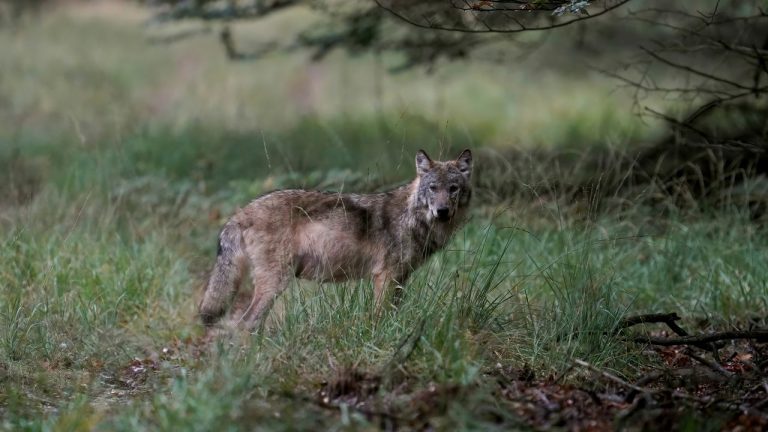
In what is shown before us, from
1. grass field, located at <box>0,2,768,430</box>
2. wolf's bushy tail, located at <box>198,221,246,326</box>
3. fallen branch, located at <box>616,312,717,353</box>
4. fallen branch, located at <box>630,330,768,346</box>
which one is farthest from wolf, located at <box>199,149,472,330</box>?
fallen branch, located at <box>630,330,768,346</box>

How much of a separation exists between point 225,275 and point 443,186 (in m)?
1.77

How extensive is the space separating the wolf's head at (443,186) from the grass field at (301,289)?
0.20 m

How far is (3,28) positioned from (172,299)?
43.6 feet

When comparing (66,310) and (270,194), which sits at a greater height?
(270,194)

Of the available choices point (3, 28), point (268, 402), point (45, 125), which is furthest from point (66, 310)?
point (3, 28)

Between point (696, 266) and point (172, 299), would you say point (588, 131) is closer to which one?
point (696, 266)

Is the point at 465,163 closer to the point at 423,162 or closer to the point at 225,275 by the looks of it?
the point at 423,162

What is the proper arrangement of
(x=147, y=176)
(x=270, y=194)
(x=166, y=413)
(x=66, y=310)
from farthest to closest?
(x=147, y=176), (x=270, y=194), (x=66, y=310), (x=166, y=413)

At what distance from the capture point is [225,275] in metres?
7.88

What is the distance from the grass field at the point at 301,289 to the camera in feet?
17.7

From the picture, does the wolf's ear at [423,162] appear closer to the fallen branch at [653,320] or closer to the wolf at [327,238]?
the wolf at [327,238]

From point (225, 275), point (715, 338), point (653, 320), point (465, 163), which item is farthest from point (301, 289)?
point (715, 338)

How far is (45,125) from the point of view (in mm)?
15148

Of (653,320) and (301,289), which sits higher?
(301,289)
